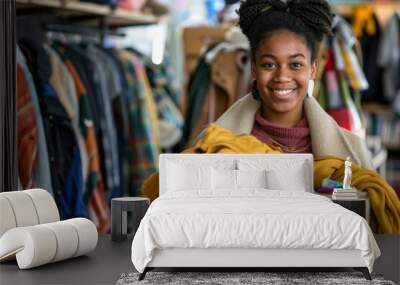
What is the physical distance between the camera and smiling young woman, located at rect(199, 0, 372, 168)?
5.11m

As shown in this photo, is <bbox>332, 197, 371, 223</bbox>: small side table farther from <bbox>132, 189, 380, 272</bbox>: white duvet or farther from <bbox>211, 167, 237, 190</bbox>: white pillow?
<bbox>132, 189, 380, 272</bbox>: white duvet

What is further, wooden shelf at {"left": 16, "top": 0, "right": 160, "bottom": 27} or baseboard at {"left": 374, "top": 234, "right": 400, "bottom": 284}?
wooden shelf at {"left": 16, "top": 0, "right": 160, "bottom": 27}

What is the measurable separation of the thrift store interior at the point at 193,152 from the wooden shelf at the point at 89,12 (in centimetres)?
2

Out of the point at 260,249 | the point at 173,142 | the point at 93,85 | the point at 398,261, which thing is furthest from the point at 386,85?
the point at 260,249

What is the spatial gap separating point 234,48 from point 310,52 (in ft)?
1.89

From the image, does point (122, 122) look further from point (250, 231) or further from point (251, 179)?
point (250, 231)

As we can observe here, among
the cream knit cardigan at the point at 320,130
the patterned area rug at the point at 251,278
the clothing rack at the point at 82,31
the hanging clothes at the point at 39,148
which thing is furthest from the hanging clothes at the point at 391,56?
the patterned area rug at the point at 251,278

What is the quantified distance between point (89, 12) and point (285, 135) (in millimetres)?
1959

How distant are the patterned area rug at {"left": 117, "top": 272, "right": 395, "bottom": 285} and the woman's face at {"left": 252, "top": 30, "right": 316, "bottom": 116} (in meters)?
1.43

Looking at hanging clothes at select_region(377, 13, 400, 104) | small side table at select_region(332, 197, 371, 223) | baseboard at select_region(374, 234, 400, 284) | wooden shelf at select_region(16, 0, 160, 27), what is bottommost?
baseboard at select_region(374, 234, 400, 284)

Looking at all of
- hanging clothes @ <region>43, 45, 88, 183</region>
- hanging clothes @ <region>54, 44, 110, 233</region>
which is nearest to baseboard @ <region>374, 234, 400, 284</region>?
hanging clothes @ <region>54, 44, 110, 233</region>

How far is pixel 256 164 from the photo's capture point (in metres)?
4.84

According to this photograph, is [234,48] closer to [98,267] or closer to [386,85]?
[98,267]

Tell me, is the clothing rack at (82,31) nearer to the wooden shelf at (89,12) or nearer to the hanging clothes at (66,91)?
the wooden shelf at (89,12)
